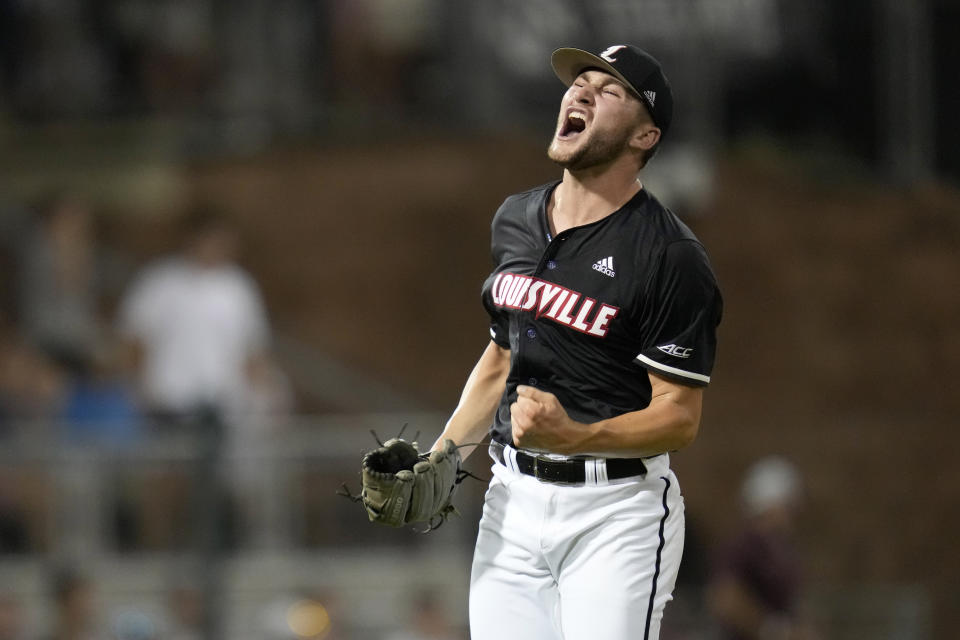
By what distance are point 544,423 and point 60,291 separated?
6.72 meters

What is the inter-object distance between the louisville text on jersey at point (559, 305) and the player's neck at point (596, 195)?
0.61 ft

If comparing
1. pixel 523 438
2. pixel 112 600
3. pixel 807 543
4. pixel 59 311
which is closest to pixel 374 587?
pixel 112 600

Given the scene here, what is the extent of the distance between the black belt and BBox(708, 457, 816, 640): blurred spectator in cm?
540

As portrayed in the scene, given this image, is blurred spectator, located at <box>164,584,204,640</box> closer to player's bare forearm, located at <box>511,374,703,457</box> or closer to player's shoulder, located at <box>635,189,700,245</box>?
player's bare forearm, located at <box>511,374,703,457</box>

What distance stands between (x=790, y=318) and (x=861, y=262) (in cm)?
71

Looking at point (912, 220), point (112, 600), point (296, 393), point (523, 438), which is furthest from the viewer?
point (912, 220)

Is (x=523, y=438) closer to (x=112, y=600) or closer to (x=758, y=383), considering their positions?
(x=112, y=600)

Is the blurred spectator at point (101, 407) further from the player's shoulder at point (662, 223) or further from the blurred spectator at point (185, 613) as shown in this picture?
the player's shoulder at point (662, 223)

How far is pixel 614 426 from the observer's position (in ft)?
15.0

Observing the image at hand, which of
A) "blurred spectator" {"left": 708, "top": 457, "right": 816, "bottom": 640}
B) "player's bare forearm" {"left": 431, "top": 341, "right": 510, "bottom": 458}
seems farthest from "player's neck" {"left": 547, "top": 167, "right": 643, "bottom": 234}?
"blurred spectator" {"left": 708, "top": 457, "right": 816, "bottom": 640}

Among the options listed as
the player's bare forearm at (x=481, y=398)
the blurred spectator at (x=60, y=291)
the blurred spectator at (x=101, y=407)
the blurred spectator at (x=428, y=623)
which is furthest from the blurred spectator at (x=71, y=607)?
the player's bare forearm at (x=481, y=398)

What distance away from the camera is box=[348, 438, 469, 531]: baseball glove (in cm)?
465

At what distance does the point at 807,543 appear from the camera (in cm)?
1235

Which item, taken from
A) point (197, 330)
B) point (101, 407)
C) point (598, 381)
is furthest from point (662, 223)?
point (101, 407)
